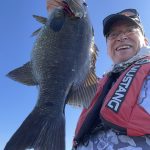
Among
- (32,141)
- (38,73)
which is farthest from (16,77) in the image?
(32,141)

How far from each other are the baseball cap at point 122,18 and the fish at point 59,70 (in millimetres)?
1322

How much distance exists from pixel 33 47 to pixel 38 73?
1.30ft

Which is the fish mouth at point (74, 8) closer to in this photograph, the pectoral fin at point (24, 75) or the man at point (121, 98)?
the man at point (121, 98)

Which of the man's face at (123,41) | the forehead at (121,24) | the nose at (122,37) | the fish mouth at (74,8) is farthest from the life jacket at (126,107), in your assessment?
the fish mouth at (74,8)

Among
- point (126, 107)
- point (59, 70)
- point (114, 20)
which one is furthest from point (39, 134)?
point (114, 20)

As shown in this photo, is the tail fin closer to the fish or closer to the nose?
the fish

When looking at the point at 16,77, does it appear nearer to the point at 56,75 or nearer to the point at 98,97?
the point at 56,75

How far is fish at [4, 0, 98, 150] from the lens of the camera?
4.41m

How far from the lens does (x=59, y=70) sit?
185 inches

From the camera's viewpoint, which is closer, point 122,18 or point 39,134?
point 39,134

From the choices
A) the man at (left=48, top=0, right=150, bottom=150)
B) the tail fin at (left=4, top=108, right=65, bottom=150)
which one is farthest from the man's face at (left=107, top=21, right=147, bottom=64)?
the tail fin at (left=4, top=108, right=65, bottom=150)

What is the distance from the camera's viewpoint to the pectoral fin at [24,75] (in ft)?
15.9

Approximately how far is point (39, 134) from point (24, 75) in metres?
0.95

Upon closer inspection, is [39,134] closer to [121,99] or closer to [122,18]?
[121,99]
